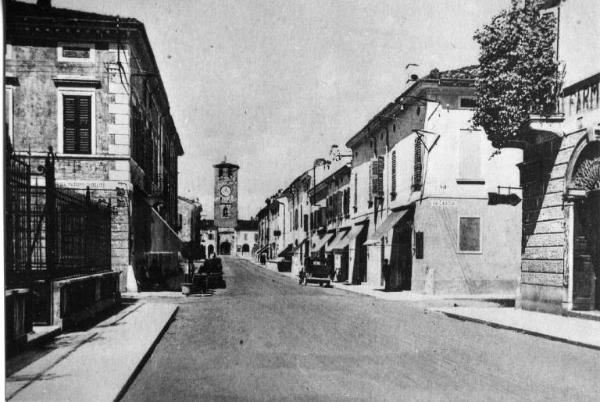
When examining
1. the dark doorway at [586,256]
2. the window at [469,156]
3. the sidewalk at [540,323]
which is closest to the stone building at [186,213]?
the window at [469,156]

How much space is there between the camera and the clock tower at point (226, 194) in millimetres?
110188

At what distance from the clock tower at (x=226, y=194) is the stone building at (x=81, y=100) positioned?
8793 cm

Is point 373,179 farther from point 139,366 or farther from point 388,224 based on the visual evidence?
point 139,366

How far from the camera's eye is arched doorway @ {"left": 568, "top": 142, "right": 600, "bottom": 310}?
14.5m

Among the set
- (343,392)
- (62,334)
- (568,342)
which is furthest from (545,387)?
(62,334)

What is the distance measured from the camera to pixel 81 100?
820 inches

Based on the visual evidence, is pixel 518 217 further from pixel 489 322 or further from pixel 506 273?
pixel 489 322

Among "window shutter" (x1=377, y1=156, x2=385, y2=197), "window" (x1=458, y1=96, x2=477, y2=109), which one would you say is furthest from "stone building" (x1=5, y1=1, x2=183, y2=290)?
"window" (x1=458, y1=96, x2=477, y2=109)

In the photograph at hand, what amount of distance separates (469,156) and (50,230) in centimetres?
1669

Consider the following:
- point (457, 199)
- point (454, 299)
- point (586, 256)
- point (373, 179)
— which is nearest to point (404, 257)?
point (457, 199)

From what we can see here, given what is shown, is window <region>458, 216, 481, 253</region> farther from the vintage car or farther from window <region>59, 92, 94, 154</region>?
window <region>59, 92, 94, 154</region>

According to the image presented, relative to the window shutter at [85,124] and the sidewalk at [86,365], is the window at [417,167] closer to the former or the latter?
the window shutter at [85,124]

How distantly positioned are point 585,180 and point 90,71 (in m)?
16.1

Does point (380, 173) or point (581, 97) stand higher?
point (581, 97)
